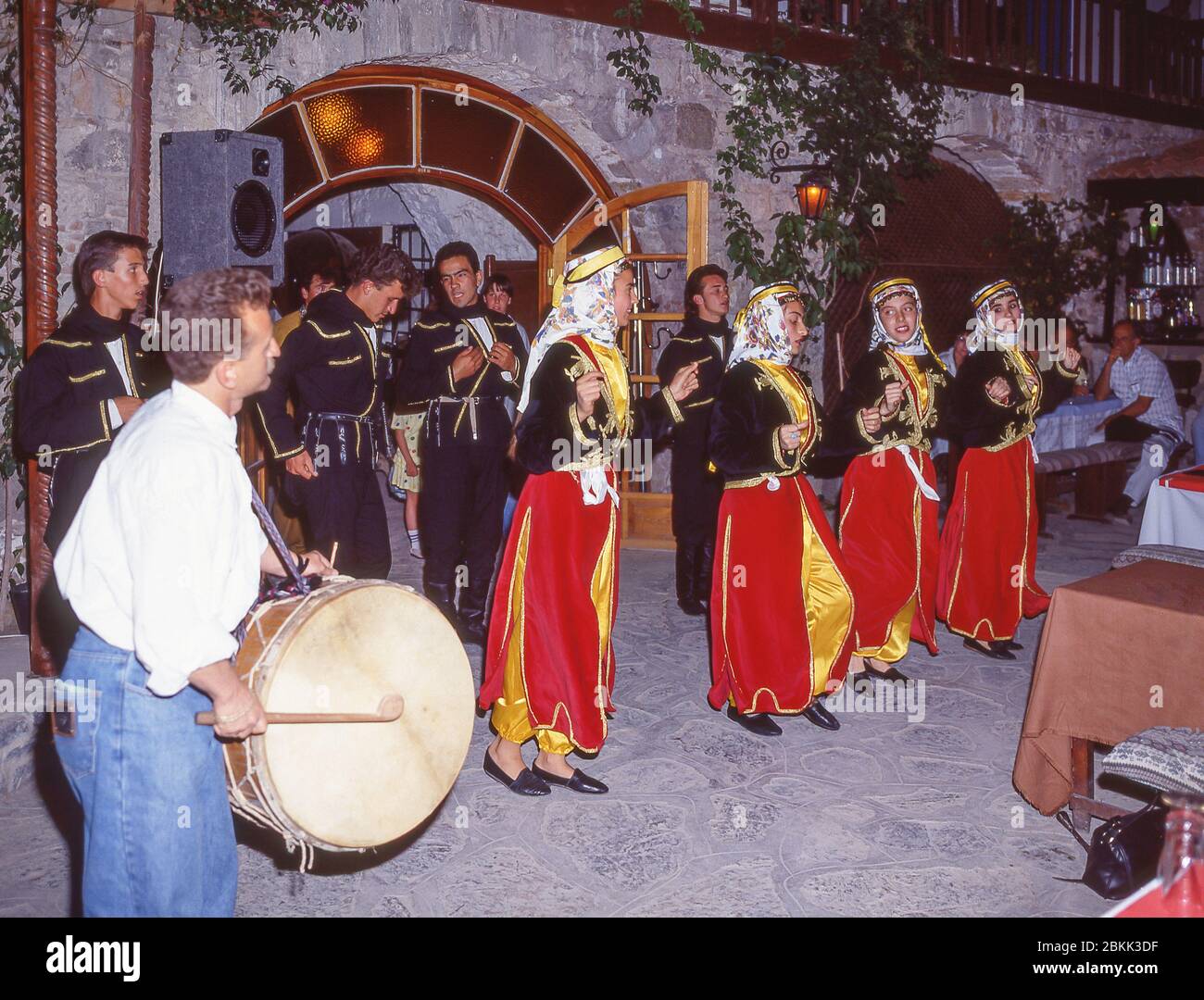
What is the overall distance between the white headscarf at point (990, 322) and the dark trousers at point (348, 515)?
3.00 metres

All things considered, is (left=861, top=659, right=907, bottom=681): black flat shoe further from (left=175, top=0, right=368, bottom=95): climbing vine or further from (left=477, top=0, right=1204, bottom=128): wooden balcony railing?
(left=477, top=0, right=1204, bottom=128): wooden balcony railing

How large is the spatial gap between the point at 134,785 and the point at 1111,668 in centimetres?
286

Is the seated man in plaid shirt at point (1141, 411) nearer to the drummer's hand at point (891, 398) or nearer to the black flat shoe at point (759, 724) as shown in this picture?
the drummer's hand at point (891, 398)

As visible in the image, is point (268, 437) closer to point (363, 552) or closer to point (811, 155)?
point (363, 552)

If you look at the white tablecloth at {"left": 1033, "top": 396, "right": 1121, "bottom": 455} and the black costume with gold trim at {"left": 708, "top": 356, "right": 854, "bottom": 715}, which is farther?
the white tablecloth at {"left": 1033, "top": 396, "right": 1121, "bottom": 455}

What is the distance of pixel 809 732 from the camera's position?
481cm

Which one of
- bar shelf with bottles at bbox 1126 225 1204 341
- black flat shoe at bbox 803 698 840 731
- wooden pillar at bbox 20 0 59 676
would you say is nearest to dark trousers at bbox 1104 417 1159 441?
bar shelf with bottles at bbox 1126 225 1204 341

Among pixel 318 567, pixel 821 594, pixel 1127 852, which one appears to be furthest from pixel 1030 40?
pixel 318 567

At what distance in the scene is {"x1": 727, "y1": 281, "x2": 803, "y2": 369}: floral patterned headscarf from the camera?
4633 millimetres

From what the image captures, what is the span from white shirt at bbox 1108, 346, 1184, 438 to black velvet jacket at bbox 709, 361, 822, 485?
667 cm

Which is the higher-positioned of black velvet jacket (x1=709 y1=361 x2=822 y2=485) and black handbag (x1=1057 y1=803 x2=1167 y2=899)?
black velvet jacket (x1=709 y1=361 x2=822 y2=485)

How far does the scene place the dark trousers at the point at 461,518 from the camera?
5.93 metres

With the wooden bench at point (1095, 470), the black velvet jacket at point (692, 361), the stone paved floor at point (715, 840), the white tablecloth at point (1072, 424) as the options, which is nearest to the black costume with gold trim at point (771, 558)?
the stone paved floor at point (715, 840)

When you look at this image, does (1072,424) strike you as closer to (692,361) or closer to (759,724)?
(692,361)
